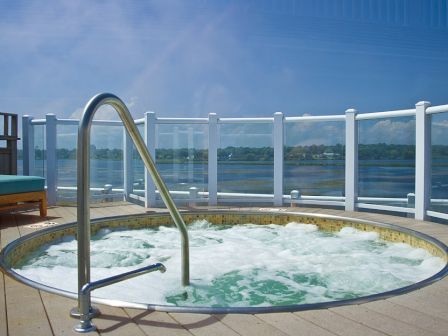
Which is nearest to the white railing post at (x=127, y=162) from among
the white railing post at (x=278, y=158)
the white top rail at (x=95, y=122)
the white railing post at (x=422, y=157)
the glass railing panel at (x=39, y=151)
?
the white top rail at (x=95, y=122)

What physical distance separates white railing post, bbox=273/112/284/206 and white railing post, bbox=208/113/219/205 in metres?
0.84

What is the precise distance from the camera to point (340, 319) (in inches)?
77.5

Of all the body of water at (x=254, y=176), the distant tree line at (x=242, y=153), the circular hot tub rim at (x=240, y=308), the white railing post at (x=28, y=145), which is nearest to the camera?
the circular hot tub rim at (x=240, y=308)

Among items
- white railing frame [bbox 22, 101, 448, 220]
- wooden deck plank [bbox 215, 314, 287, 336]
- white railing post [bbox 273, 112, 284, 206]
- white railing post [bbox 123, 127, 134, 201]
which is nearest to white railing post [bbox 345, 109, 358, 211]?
white railing frame [bbox 22, 101, 448, 220]

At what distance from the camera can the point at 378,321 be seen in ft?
6.40

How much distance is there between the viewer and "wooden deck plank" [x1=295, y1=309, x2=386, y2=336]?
1.83 meters

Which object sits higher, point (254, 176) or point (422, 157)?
point (422, 157)

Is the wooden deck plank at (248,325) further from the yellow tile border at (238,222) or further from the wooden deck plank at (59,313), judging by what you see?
the yellow tile border at (238,222)

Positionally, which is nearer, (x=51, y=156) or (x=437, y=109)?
(x=437, y=109)

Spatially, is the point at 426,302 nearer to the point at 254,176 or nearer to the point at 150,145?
the point at 254,176

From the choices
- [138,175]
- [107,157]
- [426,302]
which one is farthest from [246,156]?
[426,302]

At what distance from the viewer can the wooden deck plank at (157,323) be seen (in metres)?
1.82

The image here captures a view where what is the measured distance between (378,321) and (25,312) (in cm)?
156

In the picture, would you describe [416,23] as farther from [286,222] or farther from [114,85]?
[286,222]
